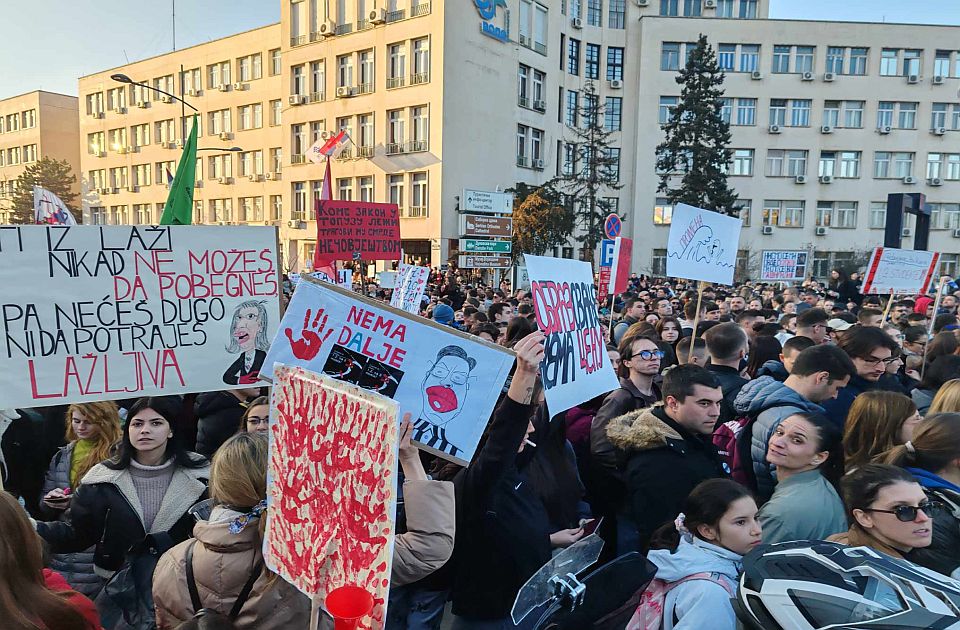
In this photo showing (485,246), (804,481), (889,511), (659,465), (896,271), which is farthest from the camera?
(485,246)

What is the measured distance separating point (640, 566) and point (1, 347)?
3076 millimetres

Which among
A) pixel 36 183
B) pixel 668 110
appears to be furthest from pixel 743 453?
pixel 36 183

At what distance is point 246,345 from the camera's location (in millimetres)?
3496

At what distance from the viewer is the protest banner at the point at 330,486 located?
1.53 m

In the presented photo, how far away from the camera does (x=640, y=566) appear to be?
2.07m

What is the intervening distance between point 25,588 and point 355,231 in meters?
8.54

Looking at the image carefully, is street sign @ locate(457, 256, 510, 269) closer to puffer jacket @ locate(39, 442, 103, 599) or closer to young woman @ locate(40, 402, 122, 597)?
young woman @ locate(40, 402, 122, 597)

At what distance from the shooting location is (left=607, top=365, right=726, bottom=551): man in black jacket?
9.85 ft

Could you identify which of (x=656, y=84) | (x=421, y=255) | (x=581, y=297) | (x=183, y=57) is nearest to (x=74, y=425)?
(x=581, y=297)

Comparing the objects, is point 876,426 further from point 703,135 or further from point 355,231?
point 703,135

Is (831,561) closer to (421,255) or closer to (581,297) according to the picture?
(581,297)

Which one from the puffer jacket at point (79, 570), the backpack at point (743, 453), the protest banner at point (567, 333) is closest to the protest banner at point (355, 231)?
the protest banner at point (567, 333)

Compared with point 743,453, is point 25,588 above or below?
above

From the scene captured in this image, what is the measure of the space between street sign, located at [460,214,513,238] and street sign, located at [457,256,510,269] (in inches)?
113
